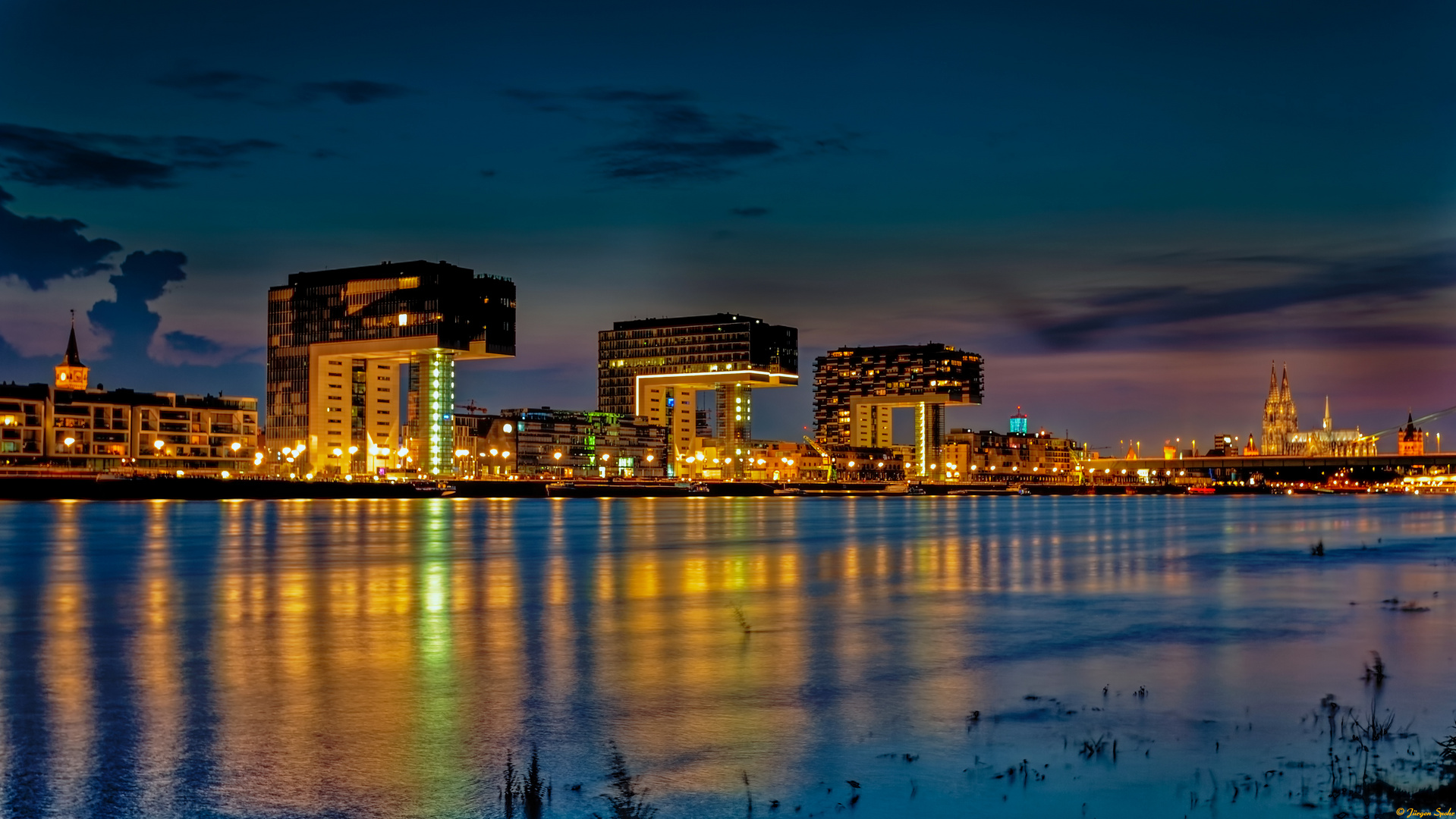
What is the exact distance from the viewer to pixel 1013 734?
16984 millimetres

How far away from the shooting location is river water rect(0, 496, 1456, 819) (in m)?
14.2

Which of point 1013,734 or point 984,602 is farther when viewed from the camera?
point 984,602

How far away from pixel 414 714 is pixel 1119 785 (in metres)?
9.24

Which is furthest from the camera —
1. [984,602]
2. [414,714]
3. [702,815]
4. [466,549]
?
[466,549]

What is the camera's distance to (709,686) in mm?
20469

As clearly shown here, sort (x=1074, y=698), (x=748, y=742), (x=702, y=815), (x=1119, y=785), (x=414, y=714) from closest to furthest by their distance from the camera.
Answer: (x=702, y=815)
(x=1119, y=785)
(x=748, y=742)
(x=414, y=714)
(x=1074, y=698)

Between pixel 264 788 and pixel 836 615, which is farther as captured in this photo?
pixel 836 615

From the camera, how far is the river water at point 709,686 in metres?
14.2

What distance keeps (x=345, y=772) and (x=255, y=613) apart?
17.6 m

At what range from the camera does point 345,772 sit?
14562 mm

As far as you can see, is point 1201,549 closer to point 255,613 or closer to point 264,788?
point 255,613

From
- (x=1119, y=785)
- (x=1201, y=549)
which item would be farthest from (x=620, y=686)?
(x=1201, y=549)

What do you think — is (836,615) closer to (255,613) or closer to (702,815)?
(255,613)

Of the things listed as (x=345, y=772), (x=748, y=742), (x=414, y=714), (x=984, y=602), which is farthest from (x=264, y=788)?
(x=984, y=602)
